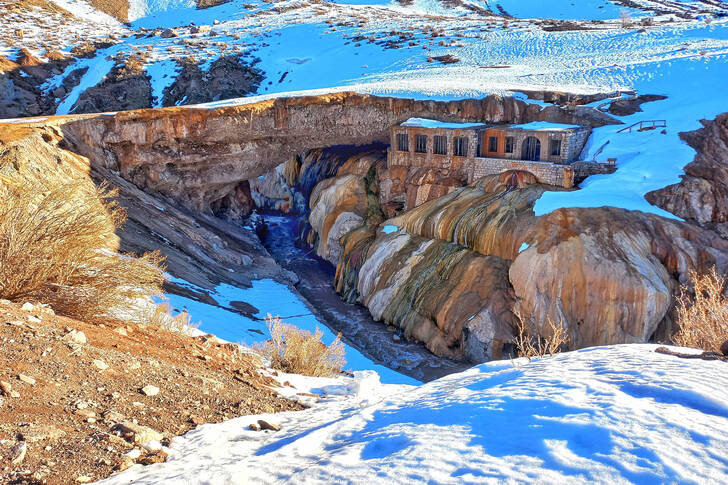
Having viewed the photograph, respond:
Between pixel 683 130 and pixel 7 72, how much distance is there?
1947 inches

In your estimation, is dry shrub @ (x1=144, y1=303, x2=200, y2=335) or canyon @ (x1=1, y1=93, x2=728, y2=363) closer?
dry shrub @ (x1=144, y1=303, x2=200, y2=335)

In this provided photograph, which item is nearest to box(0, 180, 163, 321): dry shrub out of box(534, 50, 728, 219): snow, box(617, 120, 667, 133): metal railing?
box(534, 50, 728, 219): snow

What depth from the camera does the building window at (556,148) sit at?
21995 millimetres

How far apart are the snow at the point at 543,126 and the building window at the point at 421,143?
4.16 m

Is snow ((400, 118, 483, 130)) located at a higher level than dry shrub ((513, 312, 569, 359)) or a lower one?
higher

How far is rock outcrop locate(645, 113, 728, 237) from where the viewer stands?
17625 millimetres

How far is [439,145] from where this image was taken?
81.8 feet

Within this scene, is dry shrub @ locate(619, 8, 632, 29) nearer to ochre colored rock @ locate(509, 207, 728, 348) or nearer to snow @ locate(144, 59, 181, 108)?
ochre colored rock @ locate(509, 207, 728, 348)

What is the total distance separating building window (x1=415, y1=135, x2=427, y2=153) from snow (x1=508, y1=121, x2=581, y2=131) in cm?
416

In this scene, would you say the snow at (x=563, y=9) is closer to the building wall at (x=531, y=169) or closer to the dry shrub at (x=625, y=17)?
the dry shrub at (x=625, y=17)

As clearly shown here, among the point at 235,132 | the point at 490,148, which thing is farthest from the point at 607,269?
the point at 235,132

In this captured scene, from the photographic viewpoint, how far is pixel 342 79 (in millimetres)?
39812

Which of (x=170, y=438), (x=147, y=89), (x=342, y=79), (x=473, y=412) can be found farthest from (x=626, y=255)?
(x=147, y=89)

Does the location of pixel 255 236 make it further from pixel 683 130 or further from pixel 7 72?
pixel 7 72
